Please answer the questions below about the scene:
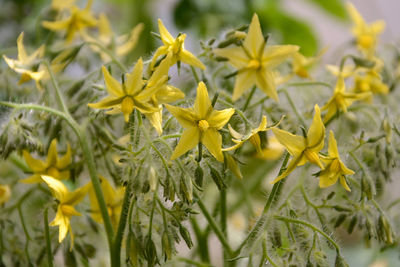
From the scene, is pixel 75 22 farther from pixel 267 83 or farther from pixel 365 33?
pixel 365 33

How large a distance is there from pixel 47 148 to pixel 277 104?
271mm

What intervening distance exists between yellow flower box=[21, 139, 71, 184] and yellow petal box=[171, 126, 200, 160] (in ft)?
0.54

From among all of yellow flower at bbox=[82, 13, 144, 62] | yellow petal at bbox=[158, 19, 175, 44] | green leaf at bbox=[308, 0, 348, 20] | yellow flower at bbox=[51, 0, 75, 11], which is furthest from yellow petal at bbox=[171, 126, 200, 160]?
green leaf at bbox=[308, 0, 348, 20]

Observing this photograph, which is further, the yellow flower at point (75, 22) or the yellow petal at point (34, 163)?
the yellow flower at point (75, 22)

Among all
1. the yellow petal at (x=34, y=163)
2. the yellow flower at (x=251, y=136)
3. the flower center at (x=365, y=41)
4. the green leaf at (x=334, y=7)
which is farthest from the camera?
the green leaf at (x=334, y=7)

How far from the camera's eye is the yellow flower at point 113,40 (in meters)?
0.75

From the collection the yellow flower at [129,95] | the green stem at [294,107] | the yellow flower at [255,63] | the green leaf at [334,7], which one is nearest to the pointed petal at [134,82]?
the yellow flower at [129,95]

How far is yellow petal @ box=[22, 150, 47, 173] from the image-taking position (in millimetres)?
560

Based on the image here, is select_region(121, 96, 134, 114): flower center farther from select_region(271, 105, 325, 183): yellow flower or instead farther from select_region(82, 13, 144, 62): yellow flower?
select_region(82, 13, 144, 62): yellow flower

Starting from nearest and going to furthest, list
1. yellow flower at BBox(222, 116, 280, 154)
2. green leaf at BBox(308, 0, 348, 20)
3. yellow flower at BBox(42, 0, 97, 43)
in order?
yellow flower at BBox(222, 116, 280, 154)
yellow flower at BBox(42, 0, 97, 43)
green leaf at BBox(308, 0, 348, 20)

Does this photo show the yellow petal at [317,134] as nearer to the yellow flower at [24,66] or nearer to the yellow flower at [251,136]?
the yellow flower at [251,136]

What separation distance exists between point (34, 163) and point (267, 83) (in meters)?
0.26

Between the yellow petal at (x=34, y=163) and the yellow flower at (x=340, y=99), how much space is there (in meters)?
0.31

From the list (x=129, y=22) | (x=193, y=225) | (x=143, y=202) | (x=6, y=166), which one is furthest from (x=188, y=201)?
(x=129, y=22)
